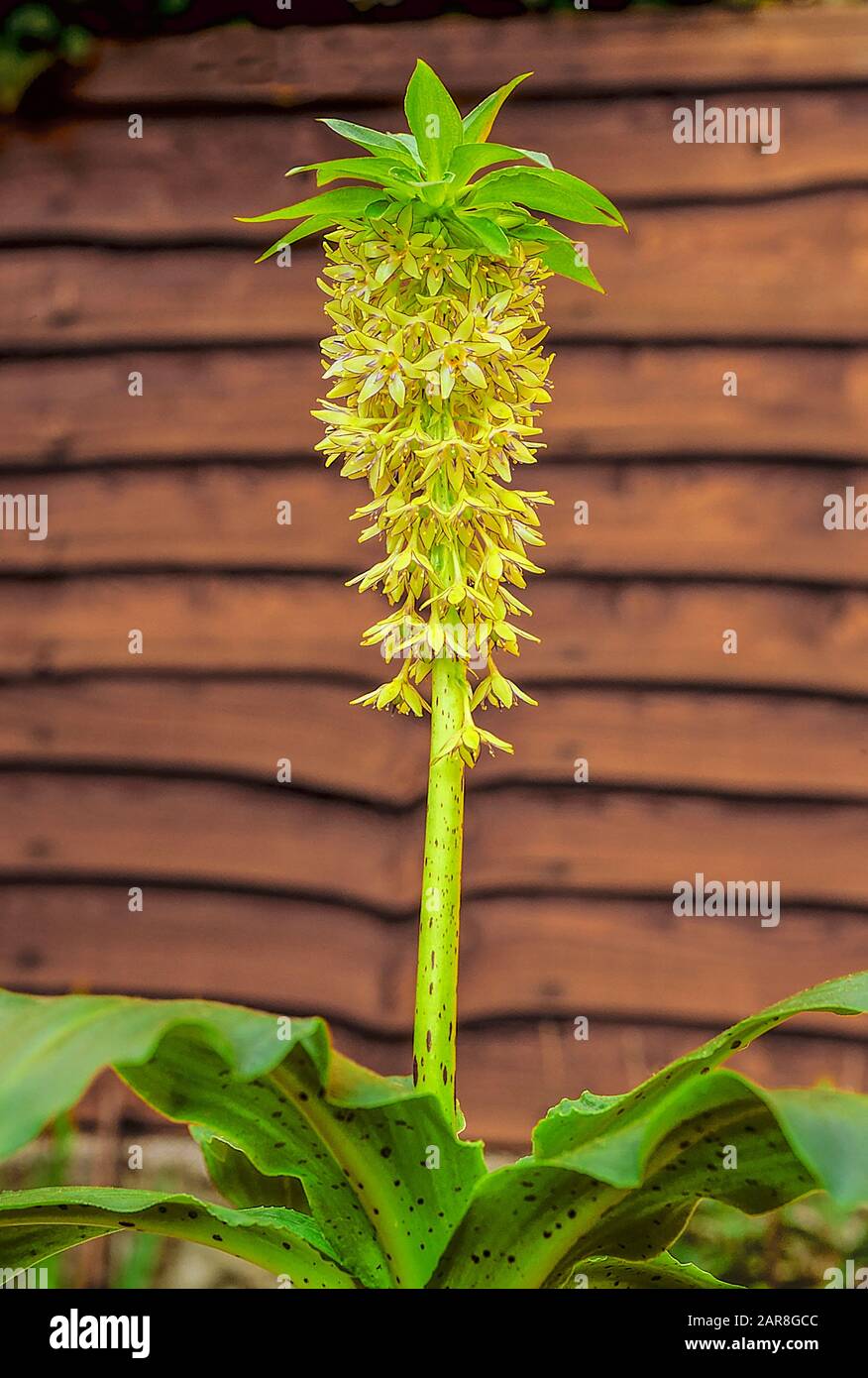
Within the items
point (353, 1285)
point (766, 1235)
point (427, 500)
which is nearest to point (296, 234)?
point (427, 500)

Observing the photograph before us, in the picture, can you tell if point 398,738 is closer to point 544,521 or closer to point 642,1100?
point 544,521

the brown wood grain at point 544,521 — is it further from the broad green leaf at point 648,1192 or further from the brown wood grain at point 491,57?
the broad green leaf at point 648,1192

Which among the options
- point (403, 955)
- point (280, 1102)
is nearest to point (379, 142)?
point (280, 1102)

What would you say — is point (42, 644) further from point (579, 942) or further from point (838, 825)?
point (838, 825)

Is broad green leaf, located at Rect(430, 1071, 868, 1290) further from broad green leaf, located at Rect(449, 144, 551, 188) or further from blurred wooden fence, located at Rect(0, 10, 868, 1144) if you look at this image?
blurred wooden fence, located at Rect(0, 10, 868, 1144)

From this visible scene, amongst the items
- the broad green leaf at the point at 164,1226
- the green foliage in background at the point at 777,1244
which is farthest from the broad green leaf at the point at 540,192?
the green foliage in background at the point at 777,1244
